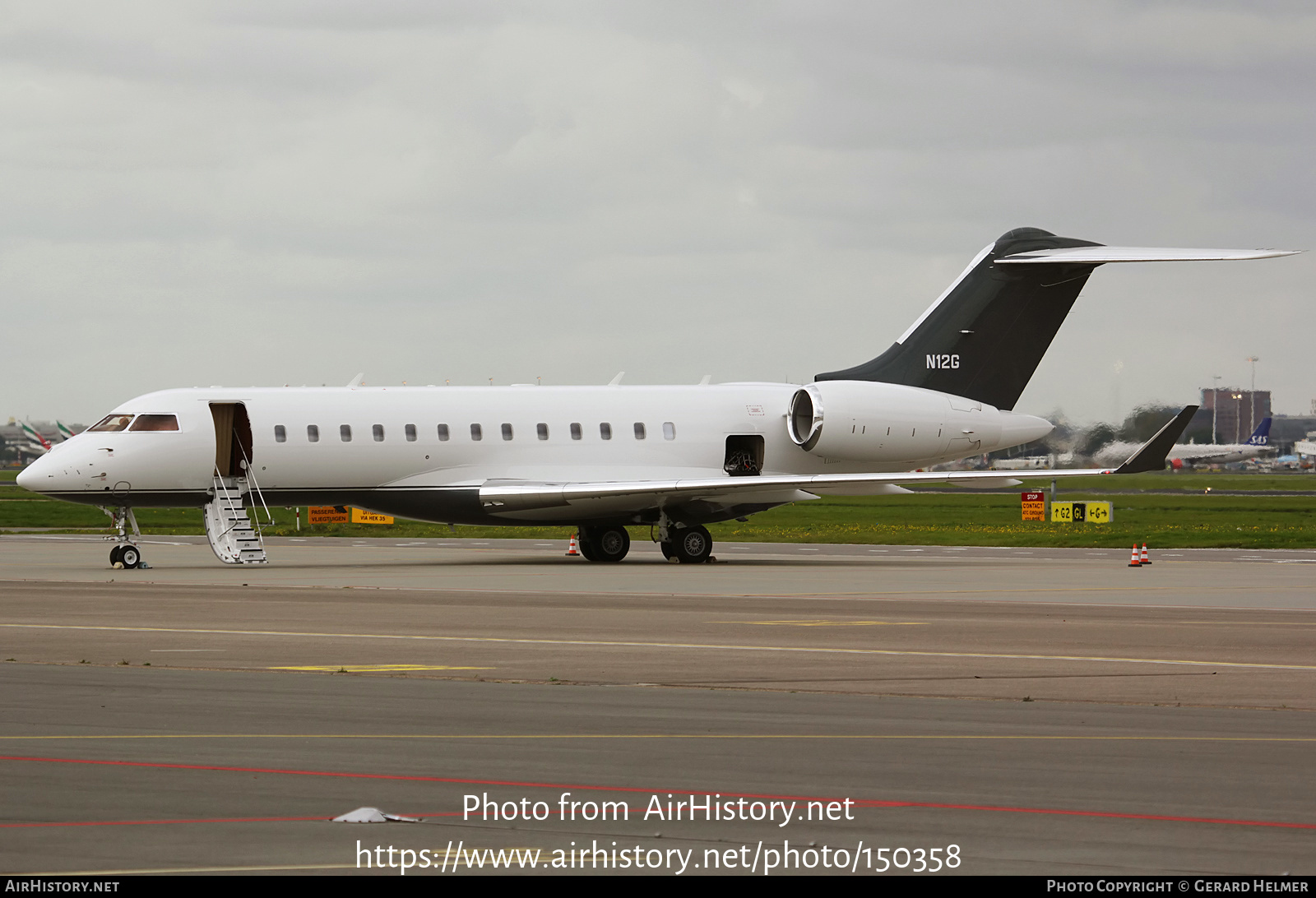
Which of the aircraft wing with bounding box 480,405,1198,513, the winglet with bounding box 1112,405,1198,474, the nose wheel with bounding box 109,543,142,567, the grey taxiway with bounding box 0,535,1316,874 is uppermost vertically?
the winglet with bounding box 1112,405,1198,474

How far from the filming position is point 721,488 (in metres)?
34.0

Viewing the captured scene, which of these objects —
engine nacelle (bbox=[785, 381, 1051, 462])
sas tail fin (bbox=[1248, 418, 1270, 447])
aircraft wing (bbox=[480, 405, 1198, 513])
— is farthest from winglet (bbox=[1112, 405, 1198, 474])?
sas tail fin (bbox=[1248, 418, 1270, 447])

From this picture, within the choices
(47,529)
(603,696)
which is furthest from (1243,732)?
(47,529)

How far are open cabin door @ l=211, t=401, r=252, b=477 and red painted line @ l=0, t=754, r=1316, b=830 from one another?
24945mm

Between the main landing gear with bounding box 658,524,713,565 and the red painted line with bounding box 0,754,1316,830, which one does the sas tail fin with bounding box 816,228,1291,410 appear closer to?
the main landing gear with bounding box 658,524,713,565

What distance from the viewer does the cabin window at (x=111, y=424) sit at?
33.9 meters

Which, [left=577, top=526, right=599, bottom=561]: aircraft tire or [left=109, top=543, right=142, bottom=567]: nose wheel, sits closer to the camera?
[left=109, top=543, right=142, bottom=567]: nose wheel

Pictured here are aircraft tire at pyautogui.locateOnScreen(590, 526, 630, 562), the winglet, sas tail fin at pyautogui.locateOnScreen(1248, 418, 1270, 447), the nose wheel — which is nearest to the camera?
the winglet

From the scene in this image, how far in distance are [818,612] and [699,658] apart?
19.2ft

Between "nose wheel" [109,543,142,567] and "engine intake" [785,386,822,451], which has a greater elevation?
"engine intake" [785,386,822,451]

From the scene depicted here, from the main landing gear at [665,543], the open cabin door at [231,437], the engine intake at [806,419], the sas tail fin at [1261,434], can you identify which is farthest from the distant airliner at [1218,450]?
the open cabin door at [231,437]

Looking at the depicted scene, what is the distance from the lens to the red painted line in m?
7.89
